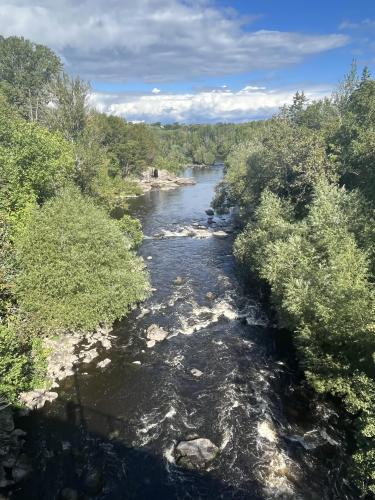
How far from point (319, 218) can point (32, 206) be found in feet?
90.0

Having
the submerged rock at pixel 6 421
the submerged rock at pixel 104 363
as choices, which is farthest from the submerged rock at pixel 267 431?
the submerged rock at pixel 6 421

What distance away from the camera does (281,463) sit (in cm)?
2100

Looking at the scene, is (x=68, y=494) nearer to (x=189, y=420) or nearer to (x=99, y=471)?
(x=99, y=471)

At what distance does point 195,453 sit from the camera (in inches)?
855

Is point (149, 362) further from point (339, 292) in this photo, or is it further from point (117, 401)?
point (339, 292)

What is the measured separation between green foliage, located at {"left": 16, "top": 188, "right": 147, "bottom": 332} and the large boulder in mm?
12690

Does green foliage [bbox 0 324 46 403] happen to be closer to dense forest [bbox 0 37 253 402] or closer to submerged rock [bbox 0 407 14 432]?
dense forest [bbox 0 37 253 402]

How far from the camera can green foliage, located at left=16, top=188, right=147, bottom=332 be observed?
2964 centimetres

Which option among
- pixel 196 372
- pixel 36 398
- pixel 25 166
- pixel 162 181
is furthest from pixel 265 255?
pixel 162 181

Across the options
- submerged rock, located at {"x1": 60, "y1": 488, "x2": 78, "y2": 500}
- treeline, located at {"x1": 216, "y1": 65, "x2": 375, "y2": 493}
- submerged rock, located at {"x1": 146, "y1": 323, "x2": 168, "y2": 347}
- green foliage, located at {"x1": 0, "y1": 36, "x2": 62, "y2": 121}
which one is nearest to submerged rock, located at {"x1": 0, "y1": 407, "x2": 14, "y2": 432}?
submerged rock, located at {"x1": 60, "y1": 488, "x2": 78, "y2": 500}

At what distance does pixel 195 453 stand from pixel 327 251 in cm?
1882

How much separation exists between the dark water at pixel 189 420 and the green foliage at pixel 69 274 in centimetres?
417

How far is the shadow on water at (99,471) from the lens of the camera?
64.5 ft

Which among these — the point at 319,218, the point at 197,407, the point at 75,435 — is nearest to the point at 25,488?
the point at 75,435
